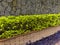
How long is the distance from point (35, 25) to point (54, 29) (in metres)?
1.14

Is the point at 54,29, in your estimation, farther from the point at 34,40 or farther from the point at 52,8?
the point at 52,8

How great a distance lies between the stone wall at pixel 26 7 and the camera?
24.8 feet

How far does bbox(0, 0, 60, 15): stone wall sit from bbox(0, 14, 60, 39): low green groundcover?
1.55m

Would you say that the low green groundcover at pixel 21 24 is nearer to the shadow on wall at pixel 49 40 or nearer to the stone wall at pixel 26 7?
the shadow on wall at pixel 49 40

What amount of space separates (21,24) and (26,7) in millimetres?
2850

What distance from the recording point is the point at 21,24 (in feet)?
18.3

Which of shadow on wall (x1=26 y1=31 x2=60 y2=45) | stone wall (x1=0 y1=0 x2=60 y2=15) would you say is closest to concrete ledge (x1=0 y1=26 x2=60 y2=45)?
shadow on wall (x1=26 y1=31 x2=60 y2=45)

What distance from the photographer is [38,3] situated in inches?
352

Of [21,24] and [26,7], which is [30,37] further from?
[26,7]

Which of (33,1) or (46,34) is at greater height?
(33,1)

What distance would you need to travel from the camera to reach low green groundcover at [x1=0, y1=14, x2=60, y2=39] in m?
5.18

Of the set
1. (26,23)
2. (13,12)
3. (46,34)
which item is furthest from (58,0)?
(26,23)

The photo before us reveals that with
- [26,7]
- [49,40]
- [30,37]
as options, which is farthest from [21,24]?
[26,7]

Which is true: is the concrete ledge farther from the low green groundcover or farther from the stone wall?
the stone wall
